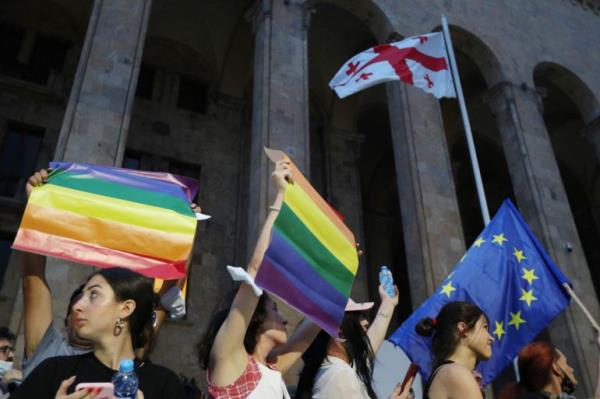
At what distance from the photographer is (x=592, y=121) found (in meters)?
16.0

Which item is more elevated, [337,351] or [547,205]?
[547,205]

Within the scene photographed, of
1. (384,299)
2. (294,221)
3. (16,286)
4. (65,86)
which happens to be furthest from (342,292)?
(65,86)

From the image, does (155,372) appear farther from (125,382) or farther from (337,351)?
(337,351)

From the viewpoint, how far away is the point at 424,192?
11.2 m

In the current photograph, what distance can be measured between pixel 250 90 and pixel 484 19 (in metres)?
8.37

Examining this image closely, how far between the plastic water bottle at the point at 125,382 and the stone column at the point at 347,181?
45.5ft

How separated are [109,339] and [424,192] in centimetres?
983

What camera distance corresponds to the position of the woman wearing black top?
2041 mm

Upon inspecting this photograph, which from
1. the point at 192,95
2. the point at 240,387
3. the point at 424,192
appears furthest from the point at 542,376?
the point at 192,95

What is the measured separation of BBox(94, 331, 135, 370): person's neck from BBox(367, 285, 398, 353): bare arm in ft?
7.21

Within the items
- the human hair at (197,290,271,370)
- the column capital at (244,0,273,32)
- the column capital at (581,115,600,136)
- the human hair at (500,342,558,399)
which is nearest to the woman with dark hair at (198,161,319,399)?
the human hair at (197,290,271,370)

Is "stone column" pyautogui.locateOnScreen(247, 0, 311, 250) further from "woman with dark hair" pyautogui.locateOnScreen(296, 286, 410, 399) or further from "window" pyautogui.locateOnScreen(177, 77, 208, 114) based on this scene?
"woman with dark hair" pyautogui.locateOnScreen(296, 286, 410, 399)

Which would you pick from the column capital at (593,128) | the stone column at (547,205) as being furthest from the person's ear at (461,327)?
the column capital at (593,128)

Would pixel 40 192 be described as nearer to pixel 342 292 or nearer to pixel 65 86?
pixel 342 292
